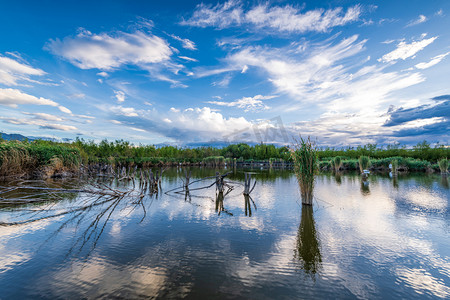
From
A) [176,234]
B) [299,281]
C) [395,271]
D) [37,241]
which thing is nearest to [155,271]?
[176,234]

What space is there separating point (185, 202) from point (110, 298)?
6.33 metres

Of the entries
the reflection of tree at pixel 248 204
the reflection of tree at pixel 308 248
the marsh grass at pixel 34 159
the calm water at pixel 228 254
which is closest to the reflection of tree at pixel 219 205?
the calm water at pixel 228 254

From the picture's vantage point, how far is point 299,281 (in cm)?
331

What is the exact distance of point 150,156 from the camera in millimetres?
48375

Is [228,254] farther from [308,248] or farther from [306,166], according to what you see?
[306,166]

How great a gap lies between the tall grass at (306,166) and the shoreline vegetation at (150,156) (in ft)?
1.82

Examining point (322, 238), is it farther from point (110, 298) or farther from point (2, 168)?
point (2, 168)

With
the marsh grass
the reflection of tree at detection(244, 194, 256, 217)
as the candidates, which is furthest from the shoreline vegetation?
the reflection of tree at detection(244, 194, 256, 217)

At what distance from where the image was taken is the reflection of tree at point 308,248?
12.3 ft

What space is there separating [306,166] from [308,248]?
4107mm

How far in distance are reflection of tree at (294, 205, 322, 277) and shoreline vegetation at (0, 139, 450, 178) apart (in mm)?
3536

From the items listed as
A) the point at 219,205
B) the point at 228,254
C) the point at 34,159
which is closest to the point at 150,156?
the point at 34,159

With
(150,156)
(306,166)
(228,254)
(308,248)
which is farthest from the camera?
(150,156)

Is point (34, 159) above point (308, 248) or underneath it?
above
